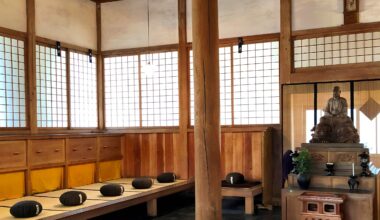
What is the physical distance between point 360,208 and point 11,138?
4.85 meters

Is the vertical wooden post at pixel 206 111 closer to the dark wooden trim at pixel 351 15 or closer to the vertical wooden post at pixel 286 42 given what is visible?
the vertical wooden post at pixel 286 42

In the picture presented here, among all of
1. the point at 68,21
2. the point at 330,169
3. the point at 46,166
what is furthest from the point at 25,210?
the point at 68,21

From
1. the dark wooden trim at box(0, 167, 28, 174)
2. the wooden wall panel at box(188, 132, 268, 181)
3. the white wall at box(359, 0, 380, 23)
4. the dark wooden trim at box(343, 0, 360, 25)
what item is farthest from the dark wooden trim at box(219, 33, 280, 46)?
the dark wooden trim at box(0, 167, 28, 174)

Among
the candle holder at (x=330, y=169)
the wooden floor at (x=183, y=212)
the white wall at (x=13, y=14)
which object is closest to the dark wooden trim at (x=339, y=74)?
the candle holder at (x=330, y=169)

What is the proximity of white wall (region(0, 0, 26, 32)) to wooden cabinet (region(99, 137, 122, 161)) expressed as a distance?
2.47 m

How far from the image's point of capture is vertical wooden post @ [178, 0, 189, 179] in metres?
8.27

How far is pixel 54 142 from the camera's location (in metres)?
7.09

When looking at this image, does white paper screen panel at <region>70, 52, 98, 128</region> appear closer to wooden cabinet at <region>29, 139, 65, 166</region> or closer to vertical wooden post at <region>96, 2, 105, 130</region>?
vertical wooden post at <region>96, 2, 105, 130</region>

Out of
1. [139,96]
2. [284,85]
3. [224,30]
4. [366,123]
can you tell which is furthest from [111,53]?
[366,123]

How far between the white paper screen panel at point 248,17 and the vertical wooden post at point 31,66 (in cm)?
335

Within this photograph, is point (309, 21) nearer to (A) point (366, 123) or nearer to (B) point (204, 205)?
(A) point (366, 123)

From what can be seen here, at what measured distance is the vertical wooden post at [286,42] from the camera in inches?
295

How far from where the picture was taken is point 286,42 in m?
7.50

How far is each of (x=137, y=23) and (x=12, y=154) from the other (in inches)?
149
